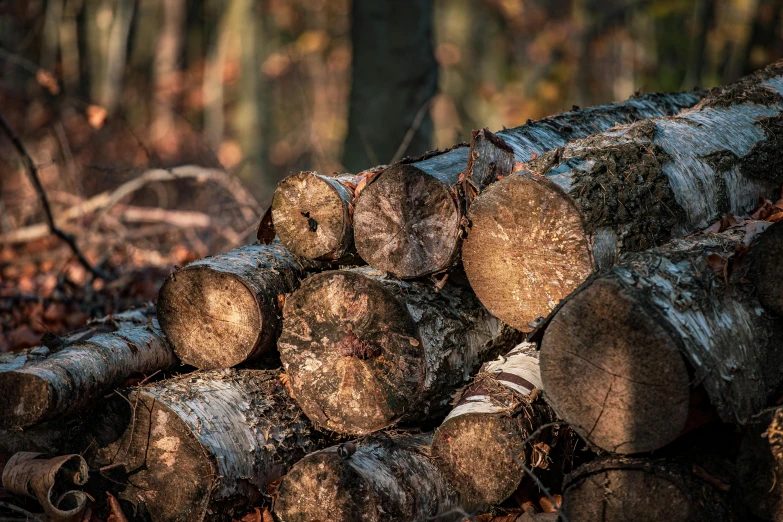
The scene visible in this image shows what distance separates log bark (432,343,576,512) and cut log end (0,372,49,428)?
5.71ft

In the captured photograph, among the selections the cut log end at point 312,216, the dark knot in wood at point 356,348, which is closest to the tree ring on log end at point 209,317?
the cut log end at point 312,216

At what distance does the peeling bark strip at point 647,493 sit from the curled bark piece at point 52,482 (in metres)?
2.09

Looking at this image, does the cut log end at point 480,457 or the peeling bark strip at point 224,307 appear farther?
the peeling bark strip at point 224,307

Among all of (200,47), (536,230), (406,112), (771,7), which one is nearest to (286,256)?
(536,230)

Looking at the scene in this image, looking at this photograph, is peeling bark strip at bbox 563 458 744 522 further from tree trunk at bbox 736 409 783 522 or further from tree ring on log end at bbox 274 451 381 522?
tree ring on log end at bbox 274 451 381 522

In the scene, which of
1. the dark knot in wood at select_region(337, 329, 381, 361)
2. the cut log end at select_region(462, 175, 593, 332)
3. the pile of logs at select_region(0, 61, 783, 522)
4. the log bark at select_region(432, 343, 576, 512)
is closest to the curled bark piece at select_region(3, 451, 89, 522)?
the pile of logs at select_region(0, 61, 783, 522)

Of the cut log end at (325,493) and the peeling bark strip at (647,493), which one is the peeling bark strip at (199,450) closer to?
the cut log end at (325,493)

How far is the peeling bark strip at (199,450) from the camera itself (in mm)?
3273

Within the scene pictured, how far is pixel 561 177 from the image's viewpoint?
318 centimetres

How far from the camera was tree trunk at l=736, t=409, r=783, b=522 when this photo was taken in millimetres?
2578

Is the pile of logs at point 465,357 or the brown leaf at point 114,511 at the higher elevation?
the pile of logs at point 465,357

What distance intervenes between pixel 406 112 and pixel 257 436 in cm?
559

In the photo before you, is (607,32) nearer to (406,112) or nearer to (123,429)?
(406,112)

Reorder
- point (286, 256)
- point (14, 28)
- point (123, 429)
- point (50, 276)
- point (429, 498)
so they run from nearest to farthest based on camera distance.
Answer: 1. point (429, 498)
2. point (123, 429)
3. point (286, 256)
4. point (50, 276)
5. point (14, 28)
